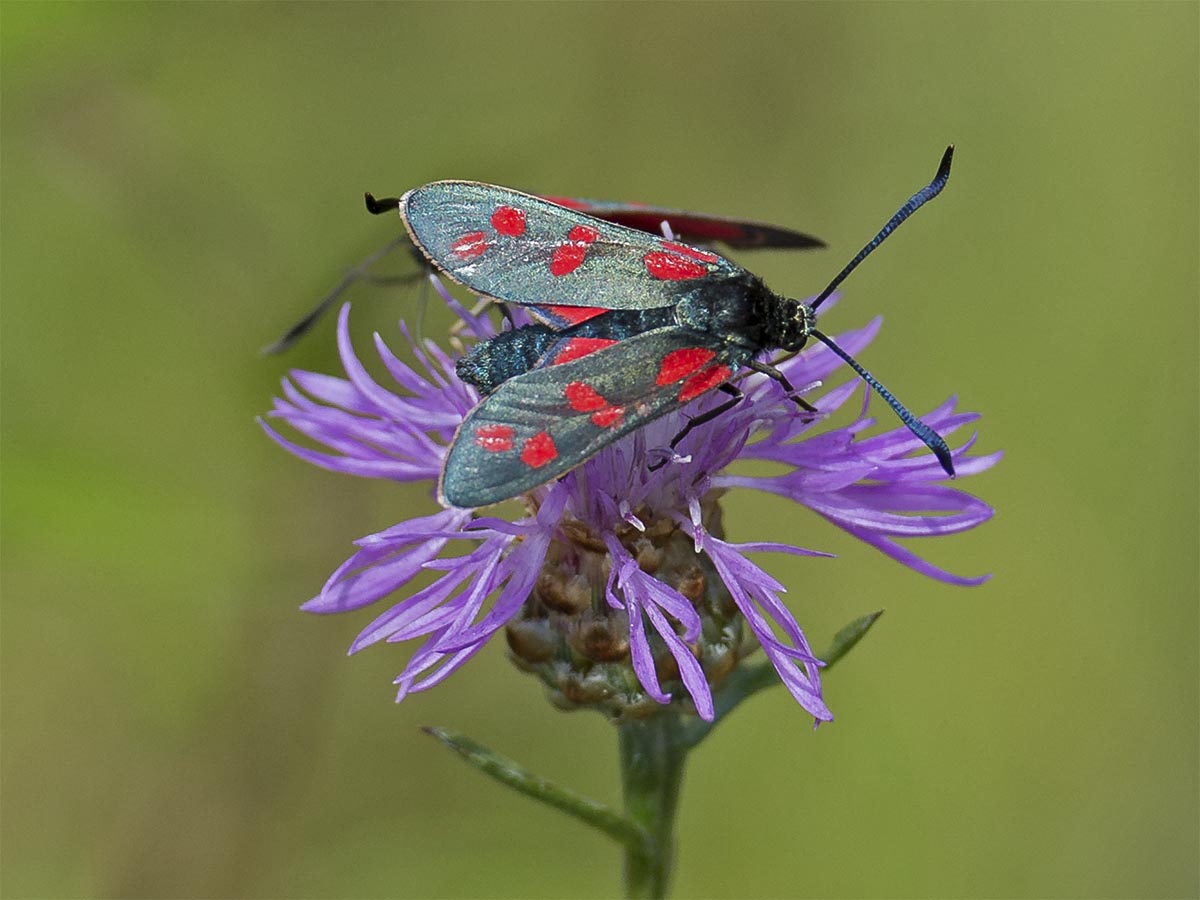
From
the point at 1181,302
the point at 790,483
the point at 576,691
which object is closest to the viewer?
the point at 576,691

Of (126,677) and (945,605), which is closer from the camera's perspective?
(126,677)

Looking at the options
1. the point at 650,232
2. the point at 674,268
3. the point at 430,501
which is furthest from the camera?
the point at 430,501

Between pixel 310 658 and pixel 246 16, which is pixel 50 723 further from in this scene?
pixel 246 16

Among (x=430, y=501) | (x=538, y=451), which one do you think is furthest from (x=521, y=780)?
(x=430, y=501)

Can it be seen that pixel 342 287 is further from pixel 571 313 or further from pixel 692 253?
pixel 692 253

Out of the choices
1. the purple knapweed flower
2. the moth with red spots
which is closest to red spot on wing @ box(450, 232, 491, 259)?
the moth with red spots

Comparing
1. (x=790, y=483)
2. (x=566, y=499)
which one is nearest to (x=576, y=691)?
(x=566, y=499)

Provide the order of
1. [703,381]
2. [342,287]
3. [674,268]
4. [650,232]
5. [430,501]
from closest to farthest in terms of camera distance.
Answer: [703,381], [674,268], [650,232], [342,287], [430,501]
